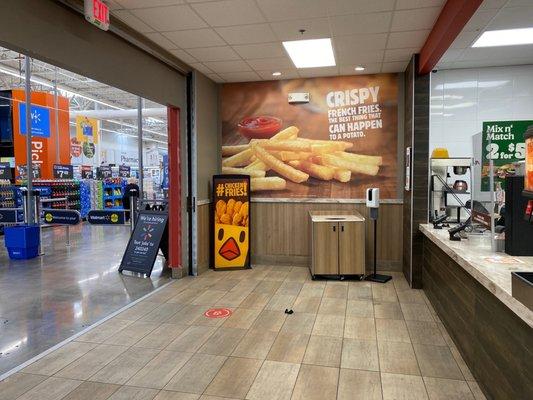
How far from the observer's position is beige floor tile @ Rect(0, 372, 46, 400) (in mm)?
2801

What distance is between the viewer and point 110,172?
57.5 feet

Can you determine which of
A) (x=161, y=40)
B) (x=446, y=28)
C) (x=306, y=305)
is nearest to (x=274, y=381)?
(x=306, y=305)

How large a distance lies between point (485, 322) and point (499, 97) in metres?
4.38

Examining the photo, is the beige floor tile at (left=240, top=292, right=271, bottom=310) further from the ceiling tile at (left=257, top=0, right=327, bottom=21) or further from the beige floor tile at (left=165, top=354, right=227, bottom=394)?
the ceiling tile at (left=257, top=0, right=327, bottom=21)

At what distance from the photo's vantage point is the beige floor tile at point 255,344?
3.43 m

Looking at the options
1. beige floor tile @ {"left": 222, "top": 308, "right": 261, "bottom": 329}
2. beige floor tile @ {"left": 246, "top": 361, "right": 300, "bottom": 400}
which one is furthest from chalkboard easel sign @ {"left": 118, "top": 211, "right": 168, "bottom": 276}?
beige floor tile @ {"left": 246, "top": 361, "right": 300, "bottom": 400}

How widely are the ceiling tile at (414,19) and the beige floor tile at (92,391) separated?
411cm

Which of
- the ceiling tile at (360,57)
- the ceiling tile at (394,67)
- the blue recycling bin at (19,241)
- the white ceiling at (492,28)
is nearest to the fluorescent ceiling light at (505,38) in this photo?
the white ceiling at (492,28)

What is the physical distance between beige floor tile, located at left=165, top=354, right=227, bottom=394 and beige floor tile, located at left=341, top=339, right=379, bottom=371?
102 cm

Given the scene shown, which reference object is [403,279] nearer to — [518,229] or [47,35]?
[518,229]

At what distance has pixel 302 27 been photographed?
4.32 meters

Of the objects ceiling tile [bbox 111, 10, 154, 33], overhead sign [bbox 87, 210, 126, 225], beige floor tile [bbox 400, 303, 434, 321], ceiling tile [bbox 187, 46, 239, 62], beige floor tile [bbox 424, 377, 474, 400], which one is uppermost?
ceiling tile [bbox 187, 46, 239, 62]

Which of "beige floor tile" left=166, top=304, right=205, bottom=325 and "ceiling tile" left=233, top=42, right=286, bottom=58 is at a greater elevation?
"ceiling tile" left=233, top=42, right=286, bottom=58

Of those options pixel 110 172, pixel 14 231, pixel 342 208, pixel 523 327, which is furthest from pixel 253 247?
pixel 110 172
